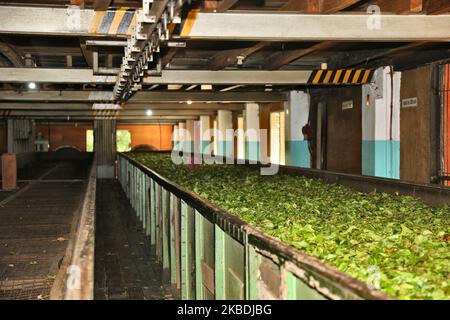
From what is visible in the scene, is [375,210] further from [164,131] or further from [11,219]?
[164,131]

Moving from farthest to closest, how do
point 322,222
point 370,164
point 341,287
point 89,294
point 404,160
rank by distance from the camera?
point 370,164 → point 404,160 → point 322,222 → point 89,294 → point 341,287

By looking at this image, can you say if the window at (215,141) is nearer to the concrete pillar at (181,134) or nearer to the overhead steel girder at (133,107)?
the overhead steel girder at (133,107)

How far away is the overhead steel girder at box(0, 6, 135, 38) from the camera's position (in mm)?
4988

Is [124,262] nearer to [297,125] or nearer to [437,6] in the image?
[437,6]

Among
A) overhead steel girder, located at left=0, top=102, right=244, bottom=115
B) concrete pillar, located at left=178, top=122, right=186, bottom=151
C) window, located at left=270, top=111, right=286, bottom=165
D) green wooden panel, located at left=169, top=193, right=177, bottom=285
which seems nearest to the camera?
green wooden panel, located at left=169, top=193, right=177, bottom=285

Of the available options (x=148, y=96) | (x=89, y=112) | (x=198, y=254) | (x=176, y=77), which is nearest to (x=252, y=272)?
(x=198, y=254)

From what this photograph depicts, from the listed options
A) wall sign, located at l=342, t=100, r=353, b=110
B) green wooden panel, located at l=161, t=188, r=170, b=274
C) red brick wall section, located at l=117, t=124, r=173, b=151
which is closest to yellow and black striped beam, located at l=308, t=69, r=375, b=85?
wall sign, located at l=342, t=100, r=353, b=110

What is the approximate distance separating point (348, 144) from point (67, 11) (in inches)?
299

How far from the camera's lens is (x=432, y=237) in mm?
3574

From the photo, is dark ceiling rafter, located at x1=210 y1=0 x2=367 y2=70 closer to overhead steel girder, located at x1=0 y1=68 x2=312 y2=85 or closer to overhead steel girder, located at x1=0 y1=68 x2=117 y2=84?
overhead steel girder, located at x1=0 y1=68 x2=312 y2=85

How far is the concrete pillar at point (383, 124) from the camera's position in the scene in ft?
29.8

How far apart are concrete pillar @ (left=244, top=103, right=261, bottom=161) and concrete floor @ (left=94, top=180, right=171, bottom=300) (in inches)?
274

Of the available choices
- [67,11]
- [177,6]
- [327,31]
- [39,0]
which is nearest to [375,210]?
[327,31]

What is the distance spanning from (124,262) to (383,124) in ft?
16.8
